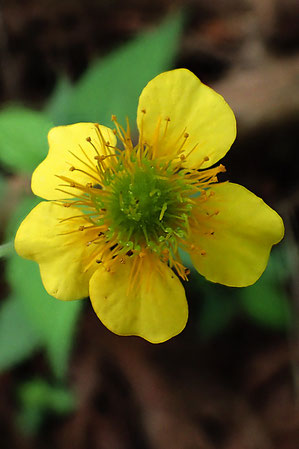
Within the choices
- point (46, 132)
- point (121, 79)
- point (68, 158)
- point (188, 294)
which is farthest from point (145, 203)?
point (188, 294)

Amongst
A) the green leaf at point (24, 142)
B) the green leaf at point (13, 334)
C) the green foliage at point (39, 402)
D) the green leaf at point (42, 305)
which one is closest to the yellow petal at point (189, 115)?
the green leaf at point (24, 142)

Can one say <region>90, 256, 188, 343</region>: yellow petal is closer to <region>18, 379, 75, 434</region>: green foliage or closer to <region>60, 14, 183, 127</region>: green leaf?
<region>60, 14, 183, 127</region>: green leaf

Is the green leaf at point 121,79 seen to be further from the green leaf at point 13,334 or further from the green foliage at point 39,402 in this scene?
the green foliage at point 39,402

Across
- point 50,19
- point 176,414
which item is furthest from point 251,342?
point 50,19

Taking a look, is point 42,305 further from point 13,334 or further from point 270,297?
point 270,297

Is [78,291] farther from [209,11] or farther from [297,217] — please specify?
[209,11]

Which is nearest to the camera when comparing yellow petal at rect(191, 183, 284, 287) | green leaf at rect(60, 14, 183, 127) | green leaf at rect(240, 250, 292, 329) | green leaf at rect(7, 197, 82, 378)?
yellow petal at rect(191, 183, 284, 287)

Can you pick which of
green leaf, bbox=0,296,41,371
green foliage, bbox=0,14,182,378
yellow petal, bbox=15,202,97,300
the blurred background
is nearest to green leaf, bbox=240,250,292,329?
the blurred background
